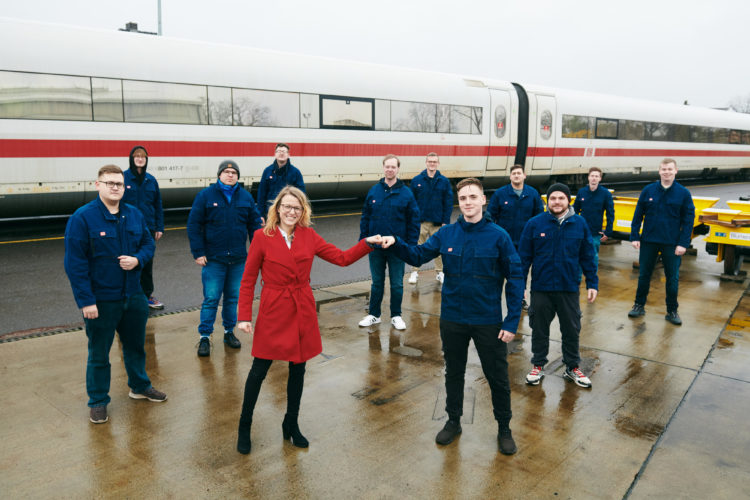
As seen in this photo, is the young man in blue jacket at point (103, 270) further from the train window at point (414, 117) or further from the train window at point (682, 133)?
the train window at point (682, 133)

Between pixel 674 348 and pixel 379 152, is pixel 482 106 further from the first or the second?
pixel 674 348

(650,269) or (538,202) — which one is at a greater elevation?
(538,202)

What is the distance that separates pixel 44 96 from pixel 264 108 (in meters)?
4.43

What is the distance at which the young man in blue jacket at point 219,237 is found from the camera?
5.52 m

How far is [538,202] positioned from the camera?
6770 millimetres

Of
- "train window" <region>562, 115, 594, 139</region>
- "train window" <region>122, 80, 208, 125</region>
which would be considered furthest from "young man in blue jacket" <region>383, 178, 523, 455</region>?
"train window" <region>562, 115, 594, 139</region>

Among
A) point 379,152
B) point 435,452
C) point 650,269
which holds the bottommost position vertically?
point 435,452

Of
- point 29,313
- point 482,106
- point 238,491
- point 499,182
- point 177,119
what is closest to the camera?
point 238,491

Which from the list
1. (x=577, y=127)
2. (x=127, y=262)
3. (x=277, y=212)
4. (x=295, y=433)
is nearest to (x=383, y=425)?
(x=295, y=433)

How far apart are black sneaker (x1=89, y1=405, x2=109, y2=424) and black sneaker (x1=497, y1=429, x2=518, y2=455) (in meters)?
2.69

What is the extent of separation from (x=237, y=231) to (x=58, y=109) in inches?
284

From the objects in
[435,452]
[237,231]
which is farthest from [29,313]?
[435,452]

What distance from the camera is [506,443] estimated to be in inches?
148

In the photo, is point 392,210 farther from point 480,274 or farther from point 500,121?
point 500,121
